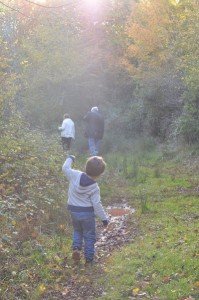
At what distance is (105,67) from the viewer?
979 inches

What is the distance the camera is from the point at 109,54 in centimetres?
2500

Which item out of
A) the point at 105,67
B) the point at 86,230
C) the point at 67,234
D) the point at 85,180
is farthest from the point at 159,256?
the point at 105,67

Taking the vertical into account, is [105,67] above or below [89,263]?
above

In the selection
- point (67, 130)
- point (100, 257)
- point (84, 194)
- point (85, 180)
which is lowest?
point (100, 257)

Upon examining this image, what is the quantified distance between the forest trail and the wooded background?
10646 millimetres

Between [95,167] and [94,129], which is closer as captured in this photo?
[95,167]

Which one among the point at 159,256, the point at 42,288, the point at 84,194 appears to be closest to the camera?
the point at 42,288

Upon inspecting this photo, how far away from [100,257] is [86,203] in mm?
930

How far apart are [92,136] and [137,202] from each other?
5.96 m

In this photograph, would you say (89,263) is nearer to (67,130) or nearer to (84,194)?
(84,194)

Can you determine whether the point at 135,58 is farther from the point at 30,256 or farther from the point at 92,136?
the point at 30,256

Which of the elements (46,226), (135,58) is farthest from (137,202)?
(135,58)

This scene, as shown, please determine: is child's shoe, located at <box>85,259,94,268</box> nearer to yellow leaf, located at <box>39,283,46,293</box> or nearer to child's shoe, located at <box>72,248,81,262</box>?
child's shoe, located at <box>72,248,81,262</box>

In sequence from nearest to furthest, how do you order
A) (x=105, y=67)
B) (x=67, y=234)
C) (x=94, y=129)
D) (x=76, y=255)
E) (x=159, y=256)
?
(x=159, y=256), (x=76, y=255), (x=67, y=234), (x=94, y=129), (x=105, y=67)
